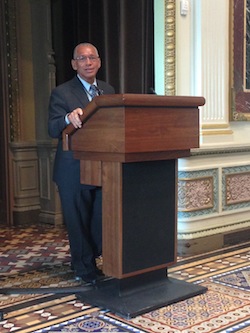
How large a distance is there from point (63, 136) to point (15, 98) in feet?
8.01

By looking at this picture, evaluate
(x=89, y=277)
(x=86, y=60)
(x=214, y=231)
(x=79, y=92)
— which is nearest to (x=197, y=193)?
(x=214, y=231)

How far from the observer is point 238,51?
4.05 m

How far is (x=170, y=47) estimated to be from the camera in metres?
3.70

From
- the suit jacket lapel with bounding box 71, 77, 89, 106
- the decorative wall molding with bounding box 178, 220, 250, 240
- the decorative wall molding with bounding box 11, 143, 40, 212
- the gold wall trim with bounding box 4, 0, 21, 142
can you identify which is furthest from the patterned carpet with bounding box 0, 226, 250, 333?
the gold wall trim with bounding box 4, 0, 21, 142

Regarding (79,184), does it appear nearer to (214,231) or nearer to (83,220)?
(83,220)

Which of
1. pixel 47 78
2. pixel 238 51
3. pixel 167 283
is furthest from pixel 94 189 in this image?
pixel 47 78

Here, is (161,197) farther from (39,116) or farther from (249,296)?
(39,116)

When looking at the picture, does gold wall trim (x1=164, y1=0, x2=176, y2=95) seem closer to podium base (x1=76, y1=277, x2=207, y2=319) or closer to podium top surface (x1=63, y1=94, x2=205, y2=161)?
podium top surface (x1=63, y1=94, x2=205, y2=161)

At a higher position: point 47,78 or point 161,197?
point 47,78

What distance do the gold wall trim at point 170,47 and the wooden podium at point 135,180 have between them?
1.09 metres

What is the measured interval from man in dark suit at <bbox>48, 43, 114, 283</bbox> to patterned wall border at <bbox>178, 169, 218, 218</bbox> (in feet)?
2.93

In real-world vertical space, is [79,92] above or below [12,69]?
below

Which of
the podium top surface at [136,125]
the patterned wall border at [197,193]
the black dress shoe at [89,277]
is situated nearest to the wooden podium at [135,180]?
the podium top surface at [136,125]

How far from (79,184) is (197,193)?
3.86ft
